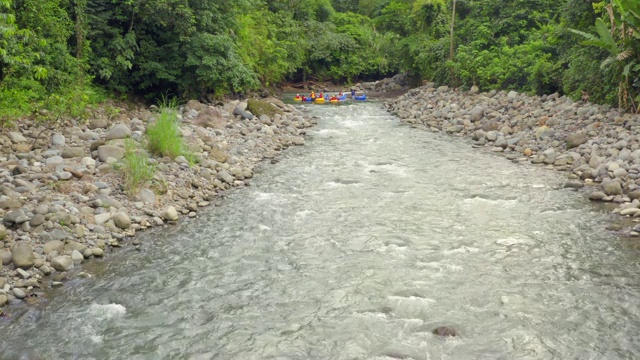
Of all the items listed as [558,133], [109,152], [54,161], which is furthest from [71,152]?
[558,133]

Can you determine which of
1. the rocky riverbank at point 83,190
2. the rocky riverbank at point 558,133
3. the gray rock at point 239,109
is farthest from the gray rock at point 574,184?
the gray rock at point 239,109

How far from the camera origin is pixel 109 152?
38.5 ft

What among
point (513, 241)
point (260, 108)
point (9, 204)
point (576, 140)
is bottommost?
point (513, 241)

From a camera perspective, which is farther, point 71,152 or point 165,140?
point 165,140

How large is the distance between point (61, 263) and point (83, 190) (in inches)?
95.5

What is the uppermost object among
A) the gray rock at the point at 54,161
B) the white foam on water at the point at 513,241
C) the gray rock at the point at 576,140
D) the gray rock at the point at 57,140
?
the gray rock at the point at 57,140

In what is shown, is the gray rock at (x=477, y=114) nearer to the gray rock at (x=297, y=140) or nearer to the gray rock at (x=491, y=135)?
the gray rock at (x=491, y=135)

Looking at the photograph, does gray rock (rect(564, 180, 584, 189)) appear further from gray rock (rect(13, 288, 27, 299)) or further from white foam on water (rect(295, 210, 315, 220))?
gray rock (rect(13, 288, 27, 299))

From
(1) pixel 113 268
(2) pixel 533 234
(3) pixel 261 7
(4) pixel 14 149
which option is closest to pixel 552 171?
(2) pixel 533 234

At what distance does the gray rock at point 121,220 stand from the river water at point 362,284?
2.12ft

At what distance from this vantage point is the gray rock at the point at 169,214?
10.3 m

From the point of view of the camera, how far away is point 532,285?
24.9ft

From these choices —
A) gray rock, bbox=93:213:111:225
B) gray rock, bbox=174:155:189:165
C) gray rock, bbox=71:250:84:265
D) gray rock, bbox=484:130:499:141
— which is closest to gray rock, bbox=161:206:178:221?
gray rock, bbox=93:213:111:225

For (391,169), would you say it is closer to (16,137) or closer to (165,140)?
(165,140)
